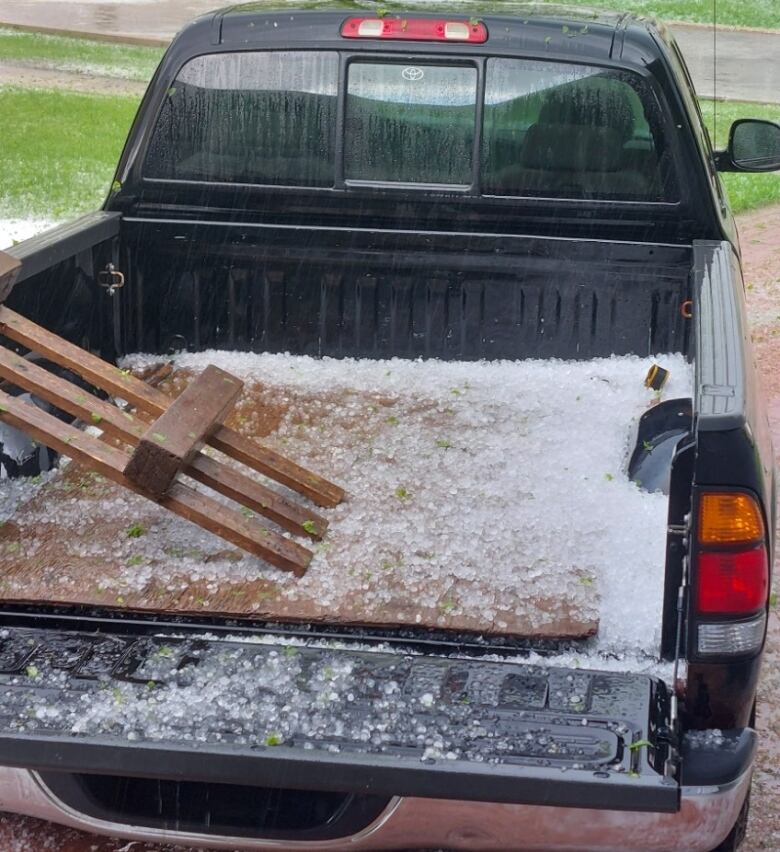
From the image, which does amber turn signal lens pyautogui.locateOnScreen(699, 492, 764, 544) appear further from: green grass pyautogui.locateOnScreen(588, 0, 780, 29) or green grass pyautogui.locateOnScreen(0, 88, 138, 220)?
green grass pyautogui.locateOnScreen(588, 0, 780, 29)

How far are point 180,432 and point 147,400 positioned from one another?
0.40 meters

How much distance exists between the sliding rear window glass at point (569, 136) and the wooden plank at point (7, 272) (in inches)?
60.3

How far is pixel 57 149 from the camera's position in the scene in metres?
14.9

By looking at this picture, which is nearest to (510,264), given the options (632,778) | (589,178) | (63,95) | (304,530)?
(589,178)

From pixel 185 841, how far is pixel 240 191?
7.32ft

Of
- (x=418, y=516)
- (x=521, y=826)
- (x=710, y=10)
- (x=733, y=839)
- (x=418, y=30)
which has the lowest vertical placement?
(x=733, y=839)

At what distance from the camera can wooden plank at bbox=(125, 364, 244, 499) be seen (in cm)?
287

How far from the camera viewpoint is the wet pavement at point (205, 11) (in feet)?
63.1

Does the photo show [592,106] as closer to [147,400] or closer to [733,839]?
[147,400]

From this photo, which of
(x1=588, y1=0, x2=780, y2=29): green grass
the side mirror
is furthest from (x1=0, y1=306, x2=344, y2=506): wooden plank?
(x1=588, y1=0, x2=780, y2=29): green grass

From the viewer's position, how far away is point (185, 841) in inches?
101

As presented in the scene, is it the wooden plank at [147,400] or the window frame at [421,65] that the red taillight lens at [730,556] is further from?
the window frame at [421,65]

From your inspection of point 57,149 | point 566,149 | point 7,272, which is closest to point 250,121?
point 566,149

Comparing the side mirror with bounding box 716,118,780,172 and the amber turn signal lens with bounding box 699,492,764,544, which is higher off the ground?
the side mirror with bounding box 716,118,780,172
